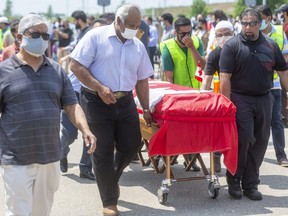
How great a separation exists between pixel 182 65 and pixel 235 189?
5.39 ft

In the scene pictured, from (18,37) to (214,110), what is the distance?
81.7 inches

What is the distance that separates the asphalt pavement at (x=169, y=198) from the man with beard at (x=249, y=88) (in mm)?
231

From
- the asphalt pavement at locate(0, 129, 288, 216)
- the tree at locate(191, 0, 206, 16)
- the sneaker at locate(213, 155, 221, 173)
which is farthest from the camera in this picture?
the tree at locate(191, 0, 206, 16)

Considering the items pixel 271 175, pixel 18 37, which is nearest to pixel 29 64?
pixel 18 37

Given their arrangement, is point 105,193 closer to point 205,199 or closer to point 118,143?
point 118,143

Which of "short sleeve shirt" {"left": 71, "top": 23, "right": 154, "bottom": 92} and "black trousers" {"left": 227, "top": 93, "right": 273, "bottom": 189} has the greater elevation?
"short sleeve shirt" {"left": 71, "top": 23, "right": 154, "bottom": 92}

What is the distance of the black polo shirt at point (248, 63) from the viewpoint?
575cm

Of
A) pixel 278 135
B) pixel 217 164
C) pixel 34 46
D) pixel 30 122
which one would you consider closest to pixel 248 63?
pixel 217 164

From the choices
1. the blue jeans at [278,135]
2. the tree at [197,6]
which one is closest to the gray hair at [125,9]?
the blue jeans at [278,135]

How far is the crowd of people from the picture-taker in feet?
13.2

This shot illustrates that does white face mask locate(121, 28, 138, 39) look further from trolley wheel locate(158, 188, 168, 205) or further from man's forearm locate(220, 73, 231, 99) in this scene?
trolley wheel locate(158, 188, 168, 205)

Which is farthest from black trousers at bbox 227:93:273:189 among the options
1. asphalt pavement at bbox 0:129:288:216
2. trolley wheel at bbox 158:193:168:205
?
trolley wheel at bbox 158:193:168:205

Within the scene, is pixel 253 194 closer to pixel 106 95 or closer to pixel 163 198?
pixel 163 198

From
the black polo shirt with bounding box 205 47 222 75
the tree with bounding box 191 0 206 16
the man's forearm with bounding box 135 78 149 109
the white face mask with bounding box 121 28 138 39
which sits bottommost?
the tree with bounding box 191 0 206 16
